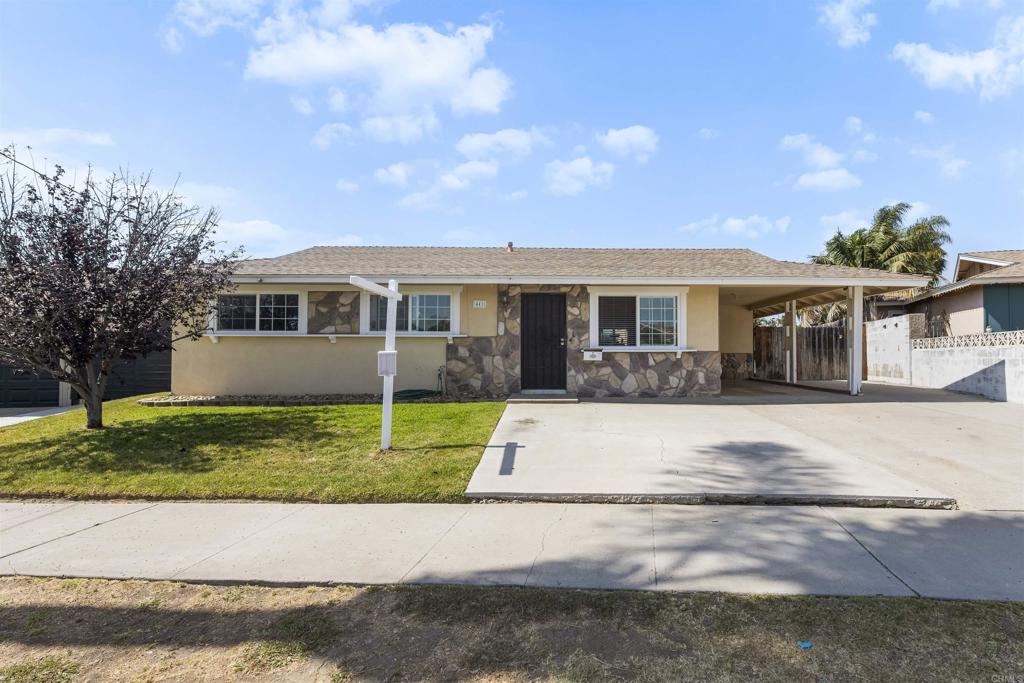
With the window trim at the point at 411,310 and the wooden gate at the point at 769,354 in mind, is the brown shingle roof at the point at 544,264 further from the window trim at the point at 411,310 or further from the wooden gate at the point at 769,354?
the wooden gate at the point at 769,354

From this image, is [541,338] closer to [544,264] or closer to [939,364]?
[544,264]

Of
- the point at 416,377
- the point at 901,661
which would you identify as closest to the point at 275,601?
the point at 901,661

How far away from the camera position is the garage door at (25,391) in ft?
43.1

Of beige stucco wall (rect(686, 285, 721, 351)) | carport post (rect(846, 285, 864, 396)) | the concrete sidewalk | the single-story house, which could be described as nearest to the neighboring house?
carport post (rect(846, 285, 864, 396))

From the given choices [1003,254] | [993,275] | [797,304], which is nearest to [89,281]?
[797,304]

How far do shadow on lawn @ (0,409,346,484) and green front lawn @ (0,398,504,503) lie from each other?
15 millimetres

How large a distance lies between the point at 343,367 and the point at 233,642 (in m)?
9.28

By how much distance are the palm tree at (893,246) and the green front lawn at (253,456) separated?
2564 cm

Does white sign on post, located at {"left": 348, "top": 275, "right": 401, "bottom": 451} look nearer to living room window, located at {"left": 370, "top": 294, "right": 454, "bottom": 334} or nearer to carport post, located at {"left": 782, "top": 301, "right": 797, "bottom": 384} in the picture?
living room window, located at {"left": 370, "top": 294, "right": 454, "bottom": 334}

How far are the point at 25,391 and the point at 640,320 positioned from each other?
1485 centimetres

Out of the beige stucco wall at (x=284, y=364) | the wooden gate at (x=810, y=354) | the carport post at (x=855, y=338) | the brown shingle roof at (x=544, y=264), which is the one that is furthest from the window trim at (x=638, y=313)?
the wooden gate at (x=810, y=354)

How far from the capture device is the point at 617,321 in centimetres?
1175

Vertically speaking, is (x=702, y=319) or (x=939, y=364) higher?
(x=702, y=319)

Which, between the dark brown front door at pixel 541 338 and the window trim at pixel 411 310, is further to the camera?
the dark brown front door at pixel 541 338
